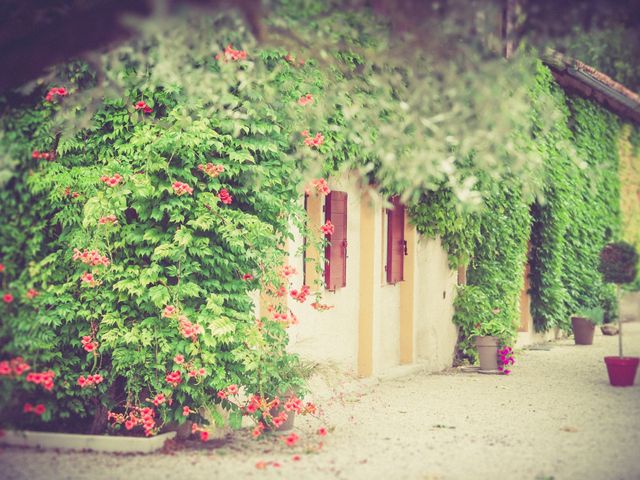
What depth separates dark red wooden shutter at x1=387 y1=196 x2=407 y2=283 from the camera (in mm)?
10969

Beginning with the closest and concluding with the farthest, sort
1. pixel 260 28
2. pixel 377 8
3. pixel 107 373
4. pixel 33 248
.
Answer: pixel 260 28, pixel 377 8, pixel 33 248, pixel 107 373

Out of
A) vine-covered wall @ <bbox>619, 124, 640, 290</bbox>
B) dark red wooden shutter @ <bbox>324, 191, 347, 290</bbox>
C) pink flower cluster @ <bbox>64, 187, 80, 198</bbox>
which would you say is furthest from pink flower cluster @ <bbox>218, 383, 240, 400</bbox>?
vine-covered wall @ <bbox>619, 124, 640, 290</bbox>

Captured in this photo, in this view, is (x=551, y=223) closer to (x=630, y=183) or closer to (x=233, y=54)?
(x=630, y=183)

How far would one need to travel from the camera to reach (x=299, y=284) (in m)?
8.84

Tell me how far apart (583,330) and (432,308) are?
439 cm

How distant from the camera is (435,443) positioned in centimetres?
Result: 698

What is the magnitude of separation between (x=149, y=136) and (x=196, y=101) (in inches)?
18.9

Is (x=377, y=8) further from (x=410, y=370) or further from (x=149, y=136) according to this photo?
(x=410, y=370)

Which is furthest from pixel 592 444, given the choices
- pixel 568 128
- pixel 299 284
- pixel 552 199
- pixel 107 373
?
pixel 568 128

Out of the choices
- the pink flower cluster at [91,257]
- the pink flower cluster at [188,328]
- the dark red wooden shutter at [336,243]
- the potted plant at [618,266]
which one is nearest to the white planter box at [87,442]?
the pink flower cluster at [188,328]

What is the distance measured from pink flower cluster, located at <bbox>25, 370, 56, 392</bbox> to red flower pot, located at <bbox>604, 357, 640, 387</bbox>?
6393mm

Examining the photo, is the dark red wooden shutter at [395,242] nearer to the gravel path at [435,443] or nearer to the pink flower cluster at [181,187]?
the gravel path at [435,443]

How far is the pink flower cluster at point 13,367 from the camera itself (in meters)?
5.75

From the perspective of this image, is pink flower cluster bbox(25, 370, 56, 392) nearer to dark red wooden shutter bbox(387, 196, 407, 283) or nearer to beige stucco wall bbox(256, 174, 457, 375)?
beige stucco wall bbox(256, 174, 457, 375)
